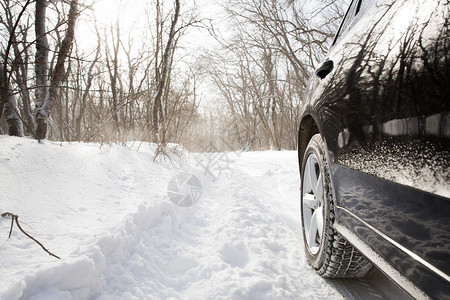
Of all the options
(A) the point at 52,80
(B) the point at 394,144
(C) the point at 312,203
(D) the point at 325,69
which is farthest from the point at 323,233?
(A) the point at 52,80

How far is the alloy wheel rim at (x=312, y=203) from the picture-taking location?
1.44m

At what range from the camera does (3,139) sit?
Result: 1.84m

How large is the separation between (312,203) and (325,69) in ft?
2.89

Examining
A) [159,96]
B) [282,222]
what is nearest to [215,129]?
[159,96]

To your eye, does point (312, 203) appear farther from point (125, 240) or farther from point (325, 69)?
point (125, 240)

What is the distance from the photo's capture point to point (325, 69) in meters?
1.29

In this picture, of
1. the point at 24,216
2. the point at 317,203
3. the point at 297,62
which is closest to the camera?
the point at 24,216

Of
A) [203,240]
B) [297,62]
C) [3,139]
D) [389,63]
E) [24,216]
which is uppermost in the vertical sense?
[297,62]

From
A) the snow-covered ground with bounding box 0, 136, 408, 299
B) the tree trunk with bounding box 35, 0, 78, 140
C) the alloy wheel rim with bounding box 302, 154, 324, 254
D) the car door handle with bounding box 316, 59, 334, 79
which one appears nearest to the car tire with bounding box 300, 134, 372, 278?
the alloy wheel rim with bounding box 302, 154, 324, 254

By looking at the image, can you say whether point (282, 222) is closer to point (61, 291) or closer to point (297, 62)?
point (61, 291)

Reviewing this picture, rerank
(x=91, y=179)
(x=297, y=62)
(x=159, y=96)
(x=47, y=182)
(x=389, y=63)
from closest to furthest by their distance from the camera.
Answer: (x=389, y=63)
(x=47, y=182)
(x=91, y=179)
(x=159, y=96)
(x=297, y=62)

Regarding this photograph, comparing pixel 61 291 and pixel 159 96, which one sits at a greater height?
pixel 159 96

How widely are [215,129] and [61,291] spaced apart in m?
43.9

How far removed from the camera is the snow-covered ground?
3.57 feet
